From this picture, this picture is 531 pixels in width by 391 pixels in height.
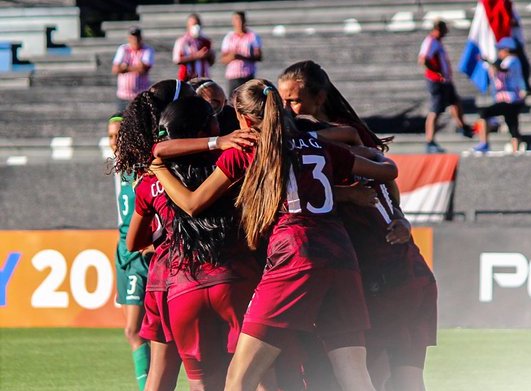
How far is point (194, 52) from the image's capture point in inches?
726

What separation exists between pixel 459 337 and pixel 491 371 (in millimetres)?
2339

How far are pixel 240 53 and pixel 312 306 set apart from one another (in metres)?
12.8

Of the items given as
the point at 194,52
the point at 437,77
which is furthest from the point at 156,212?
the point at 194,52

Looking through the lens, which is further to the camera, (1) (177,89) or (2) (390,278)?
(2) (390,278)

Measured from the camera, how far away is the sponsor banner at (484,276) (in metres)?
12.7

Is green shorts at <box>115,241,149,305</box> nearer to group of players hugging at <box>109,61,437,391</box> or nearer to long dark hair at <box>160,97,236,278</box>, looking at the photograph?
group of players hugging at <box>109,61,437,391</box>

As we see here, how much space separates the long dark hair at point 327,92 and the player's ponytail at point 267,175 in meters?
0.46

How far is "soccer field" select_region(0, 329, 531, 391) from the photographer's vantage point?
9438 mm

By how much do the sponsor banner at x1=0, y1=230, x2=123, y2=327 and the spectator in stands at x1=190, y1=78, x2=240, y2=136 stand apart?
646 centimetres

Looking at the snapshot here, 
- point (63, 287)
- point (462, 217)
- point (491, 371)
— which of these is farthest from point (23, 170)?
point (491, 371)

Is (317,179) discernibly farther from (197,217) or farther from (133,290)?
(133,290)

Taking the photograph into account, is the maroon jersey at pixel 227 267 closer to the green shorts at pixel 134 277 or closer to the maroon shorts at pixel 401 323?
the maroon shorts at pixel 401 323

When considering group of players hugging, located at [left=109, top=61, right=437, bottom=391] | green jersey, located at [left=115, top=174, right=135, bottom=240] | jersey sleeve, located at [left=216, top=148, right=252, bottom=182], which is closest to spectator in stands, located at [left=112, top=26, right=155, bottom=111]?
green jersey, located at [left=115, top=174, right=135, bottom=240]

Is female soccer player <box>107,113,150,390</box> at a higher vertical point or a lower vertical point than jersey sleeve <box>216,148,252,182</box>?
lower
